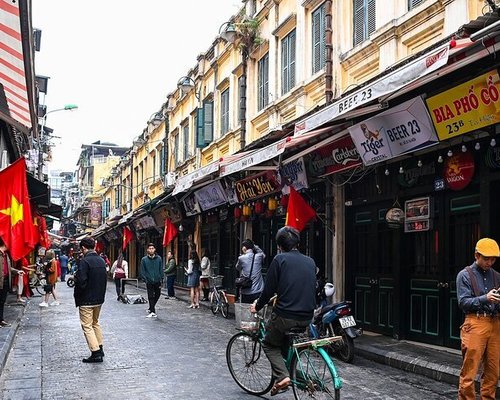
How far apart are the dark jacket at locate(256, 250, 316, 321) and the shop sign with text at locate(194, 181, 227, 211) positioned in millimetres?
12748

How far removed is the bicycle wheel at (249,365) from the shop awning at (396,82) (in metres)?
3.60

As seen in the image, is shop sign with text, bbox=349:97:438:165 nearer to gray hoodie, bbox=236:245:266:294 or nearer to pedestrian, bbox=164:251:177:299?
gray hoodie, bbox=236:245:266:294

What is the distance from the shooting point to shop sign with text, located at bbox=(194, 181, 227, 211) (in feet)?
64.0

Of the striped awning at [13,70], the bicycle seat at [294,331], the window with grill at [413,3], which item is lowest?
the bicycle seat at [294,331]

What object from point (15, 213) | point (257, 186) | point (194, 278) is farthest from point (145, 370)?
point (194, 278)

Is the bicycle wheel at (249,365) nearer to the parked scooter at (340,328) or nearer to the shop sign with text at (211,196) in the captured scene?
the parked scooter at (340,328)

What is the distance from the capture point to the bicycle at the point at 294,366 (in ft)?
19.9

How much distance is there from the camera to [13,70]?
38.7ft

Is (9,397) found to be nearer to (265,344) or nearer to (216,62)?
(265,344)

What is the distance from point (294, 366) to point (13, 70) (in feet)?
27.8

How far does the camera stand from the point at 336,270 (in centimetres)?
1317

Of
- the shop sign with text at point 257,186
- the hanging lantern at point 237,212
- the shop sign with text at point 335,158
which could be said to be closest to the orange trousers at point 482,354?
the shop sign with text at point 335,158

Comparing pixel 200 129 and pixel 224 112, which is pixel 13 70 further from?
pixel 200 129

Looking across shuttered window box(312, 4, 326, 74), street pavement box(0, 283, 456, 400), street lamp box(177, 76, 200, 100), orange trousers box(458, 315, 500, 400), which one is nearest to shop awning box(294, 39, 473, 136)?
orange trousers box(458, 315, 500, 400)
